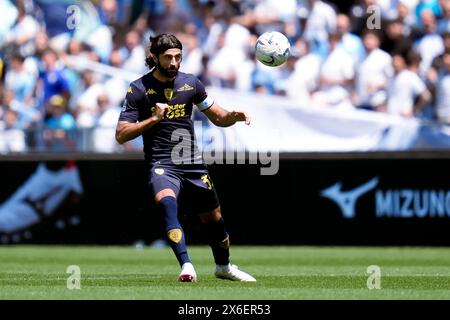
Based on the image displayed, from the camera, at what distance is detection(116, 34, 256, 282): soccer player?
11.2 m

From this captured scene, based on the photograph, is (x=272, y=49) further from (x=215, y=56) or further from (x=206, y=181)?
(x=215, y=56)

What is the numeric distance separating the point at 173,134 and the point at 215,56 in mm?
8838

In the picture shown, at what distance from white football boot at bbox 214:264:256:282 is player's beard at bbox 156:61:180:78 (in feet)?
6.75

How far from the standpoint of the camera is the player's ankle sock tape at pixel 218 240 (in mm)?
11656

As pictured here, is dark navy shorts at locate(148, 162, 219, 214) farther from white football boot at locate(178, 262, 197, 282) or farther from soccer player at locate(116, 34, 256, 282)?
white football boot at locate(178, 262, 197, 282)

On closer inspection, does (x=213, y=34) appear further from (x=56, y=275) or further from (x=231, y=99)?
(x=56, y=275)

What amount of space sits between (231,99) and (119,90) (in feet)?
7.68

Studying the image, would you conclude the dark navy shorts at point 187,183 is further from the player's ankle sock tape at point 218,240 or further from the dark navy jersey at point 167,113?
the player's ankle sock tape at point 218,240

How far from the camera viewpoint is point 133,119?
11.3 m

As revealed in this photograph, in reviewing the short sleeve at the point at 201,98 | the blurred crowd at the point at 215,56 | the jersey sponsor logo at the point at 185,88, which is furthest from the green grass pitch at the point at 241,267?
the blurred crowd at the point at 215,56

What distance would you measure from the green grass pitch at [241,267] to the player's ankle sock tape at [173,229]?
0.30 metres

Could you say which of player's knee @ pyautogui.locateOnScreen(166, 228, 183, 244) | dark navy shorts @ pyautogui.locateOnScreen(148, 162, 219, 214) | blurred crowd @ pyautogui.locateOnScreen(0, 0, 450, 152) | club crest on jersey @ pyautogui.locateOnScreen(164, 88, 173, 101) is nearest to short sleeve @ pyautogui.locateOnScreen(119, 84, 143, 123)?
club crest on jersey @ pyautogui.locateOnScreen(164, 88, 173, 101)

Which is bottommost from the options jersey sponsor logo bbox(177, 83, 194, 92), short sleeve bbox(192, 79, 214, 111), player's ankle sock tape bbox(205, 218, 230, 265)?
player's ankle sock tape bbox(205, 218, 230, 265)

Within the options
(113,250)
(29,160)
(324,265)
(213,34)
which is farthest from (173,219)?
(213,34)
